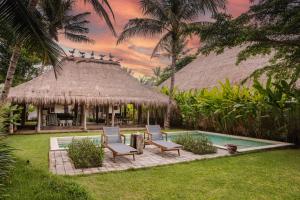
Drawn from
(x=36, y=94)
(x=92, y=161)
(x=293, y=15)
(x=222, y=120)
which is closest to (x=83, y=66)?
(x=36, y=94)

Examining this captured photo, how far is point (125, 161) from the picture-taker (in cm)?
717

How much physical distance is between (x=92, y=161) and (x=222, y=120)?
884 centimetres

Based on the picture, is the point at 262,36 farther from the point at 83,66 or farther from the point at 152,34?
the point at 83,66

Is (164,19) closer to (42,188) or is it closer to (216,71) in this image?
(216,71)

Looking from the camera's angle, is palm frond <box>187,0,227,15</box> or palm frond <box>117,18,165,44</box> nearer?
palm frond <box>187,0,227,15</box>

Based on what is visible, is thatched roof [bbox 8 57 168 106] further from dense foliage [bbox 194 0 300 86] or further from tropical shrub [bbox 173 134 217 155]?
dense foliage [bbox 194 0 300 86]

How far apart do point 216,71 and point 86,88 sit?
10.9 meters

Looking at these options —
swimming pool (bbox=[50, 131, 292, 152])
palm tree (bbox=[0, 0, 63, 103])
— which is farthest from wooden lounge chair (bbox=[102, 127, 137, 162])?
palm tree (bbox=[0, 0, 63, 103])

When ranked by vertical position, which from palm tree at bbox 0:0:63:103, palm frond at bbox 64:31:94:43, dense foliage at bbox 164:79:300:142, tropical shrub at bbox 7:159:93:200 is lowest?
tropical shrub at bbox 7:159:93:200

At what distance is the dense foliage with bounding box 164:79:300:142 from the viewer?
993 centimetres

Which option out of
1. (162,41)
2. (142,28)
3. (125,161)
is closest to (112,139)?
(125,161)

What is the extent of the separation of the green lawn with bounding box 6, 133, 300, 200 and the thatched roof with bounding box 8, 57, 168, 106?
786 cm

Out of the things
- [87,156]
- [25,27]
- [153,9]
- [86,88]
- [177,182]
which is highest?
[153,9]

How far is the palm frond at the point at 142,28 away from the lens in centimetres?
1540
